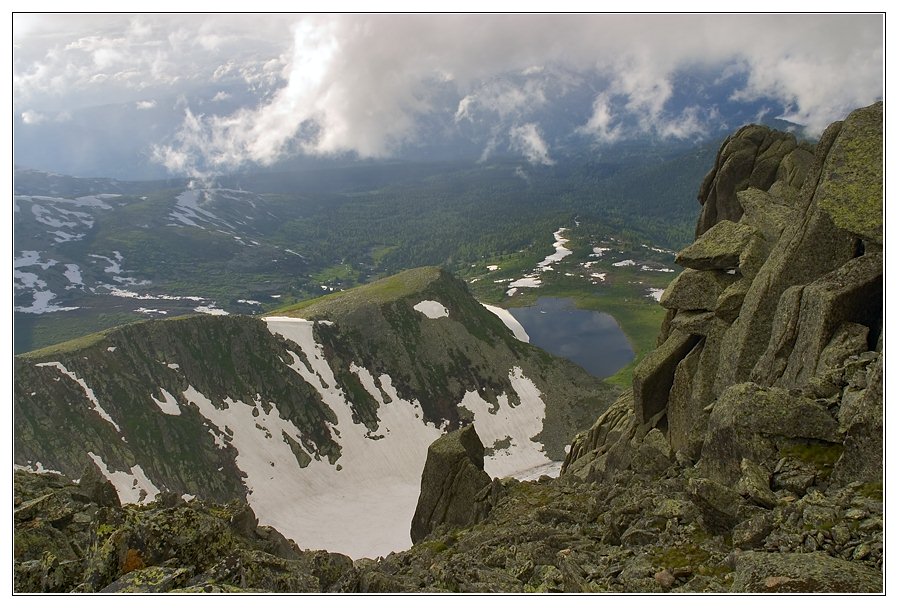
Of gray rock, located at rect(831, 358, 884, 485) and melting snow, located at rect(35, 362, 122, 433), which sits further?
melting snow, located at rect(35, 362, 122, 433)

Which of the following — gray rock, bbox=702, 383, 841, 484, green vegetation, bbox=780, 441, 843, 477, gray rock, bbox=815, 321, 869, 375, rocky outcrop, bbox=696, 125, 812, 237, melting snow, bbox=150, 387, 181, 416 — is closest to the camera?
green vegetation, bbox=780, 441, 843, 477

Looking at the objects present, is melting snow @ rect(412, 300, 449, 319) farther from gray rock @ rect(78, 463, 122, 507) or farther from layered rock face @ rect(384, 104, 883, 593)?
gray rock @ rect(78, 463, 122, 507)

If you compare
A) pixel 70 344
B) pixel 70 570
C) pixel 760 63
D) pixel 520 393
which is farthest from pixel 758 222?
pixel 70 344

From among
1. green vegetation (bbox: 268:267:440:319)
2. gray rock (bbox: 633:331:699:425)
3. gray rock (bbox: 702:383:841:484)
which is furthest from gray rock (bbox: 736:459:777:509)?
green vegetation (bbox: 268:267:440:319)

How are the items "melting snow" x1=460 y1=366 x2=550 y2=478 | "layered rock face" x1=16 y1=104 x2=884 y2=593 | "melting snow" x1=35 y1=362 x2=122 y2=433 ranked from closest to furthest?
"layered rock face" x1=16 y1=104 x2=884 y2=593 < "melting snow" x1=35 y1=362 x2=122 y2=433 < "melting snow" x1=460 y1=366 x2=550 y2=478

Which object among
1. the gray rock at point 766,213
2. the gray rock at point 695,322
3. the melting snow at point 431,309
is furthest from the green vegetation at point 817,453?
the melting snow at point 431,309

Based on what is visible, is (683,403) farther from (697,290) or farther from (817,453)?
(817,453)

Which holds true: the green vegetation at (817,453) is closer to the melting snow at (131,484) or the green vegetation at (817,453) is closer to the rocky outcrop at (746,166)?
the rocky outcrop at (746,166)

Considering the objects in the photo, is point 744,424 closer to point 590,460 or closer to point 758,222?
point 758,222

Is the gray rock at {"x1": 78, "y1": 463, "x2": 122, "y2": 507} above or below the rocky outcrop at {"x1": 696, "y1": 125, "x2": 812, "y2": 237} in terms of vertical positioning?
below
